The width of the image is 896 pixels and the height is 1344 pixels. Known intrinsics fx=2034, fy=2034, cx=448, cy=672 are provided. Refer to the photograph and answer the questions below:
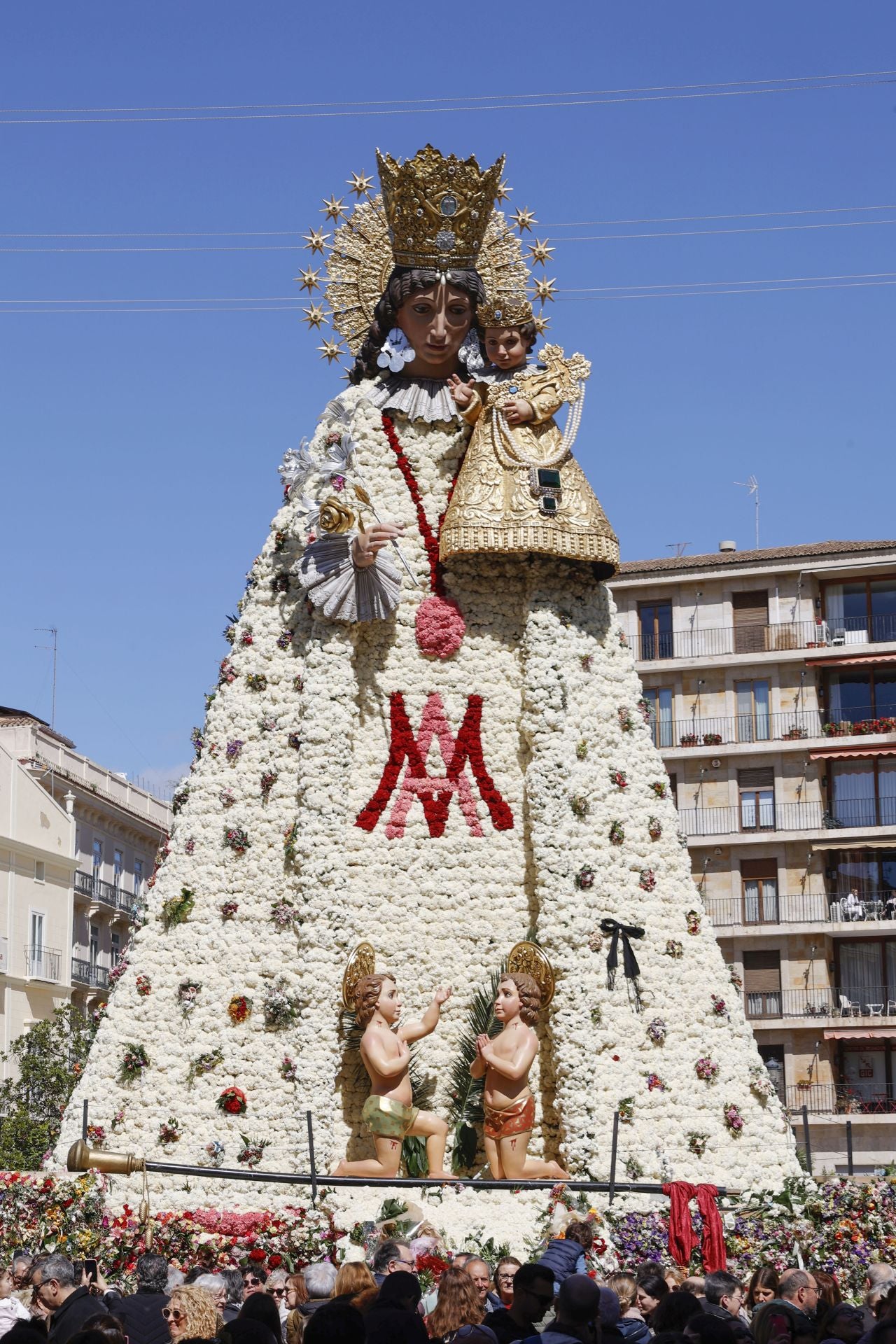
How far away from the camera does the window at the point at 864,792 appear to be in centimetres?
4194

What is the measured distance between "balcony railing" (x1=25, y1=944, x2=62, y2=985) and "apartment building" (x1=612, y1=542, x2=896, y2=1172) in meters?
13.8

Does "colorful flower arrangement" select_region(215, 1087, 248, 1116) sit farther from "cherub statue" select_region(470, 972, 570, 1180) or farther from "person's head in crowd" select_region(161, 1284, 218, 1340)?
"person's head in crowd" select_region(161, 1284, 218, 1340)

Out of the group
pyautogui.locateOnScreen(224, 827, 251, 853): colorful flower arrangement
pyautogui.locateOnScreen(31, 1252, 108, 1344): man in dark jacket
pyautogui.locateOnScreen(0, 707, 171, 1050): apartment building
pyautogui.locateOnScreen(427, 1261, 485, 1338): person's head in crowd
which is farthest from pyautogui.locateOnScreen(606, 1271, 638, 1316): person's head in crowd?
pyautogui.locateOnScreen(0, 707, 171, 1050): apartment building

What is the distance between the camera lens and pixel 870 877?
4162cm

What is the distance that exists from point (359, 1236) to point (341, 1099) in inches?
111

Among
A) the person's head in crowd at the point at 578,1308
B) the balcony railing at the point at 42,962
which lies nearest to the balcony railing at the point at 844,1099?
the balcony railing at the point at 42,962

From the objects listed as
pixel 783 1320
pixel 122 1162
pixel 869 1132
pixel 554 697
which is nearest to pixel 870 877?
pixel 869 1132

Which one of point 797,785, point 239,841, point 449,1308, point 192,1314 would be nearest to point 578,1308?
point 449,1308

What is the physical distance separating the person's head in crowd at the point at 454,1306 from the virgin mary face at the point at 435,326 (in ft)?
56.6

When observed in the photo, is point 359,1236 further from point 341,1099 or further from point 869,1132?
point 869,1132

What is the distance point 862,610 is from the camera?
4328cm

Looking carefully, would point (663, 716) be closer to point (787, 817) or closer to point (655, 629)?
point (655, 629)

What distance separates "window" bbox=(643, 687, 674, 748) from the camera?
43062 millimetres

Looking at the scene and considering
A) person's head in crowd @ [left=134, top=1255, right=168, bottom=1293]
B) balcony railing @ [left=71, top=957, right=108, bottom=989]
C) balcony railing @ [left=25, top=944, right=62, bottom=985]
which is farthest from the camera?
balcony railing @ [left=71, top=957, right=108, bottom=989]
